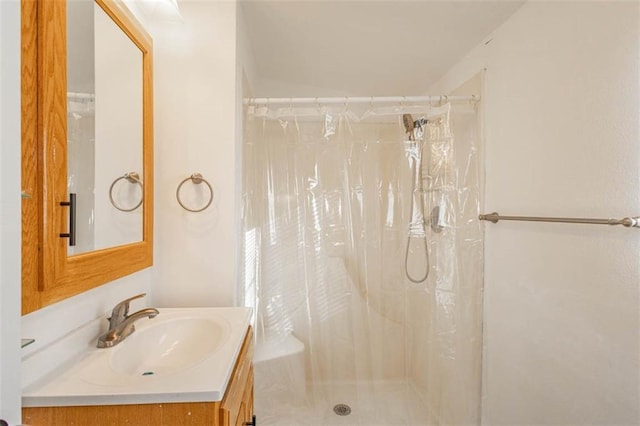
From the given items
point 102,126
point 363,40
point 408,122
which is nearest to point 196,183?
point 102,126

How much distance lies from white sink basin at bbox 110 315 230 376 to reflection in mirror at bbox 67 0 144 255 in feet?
1.12

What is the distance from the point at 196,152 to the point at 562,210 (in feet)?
5.32

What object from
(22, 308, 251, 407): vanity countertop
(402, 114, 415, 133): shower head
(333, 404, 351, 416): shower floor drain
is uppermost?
(402, 114, 415, 133): shower head

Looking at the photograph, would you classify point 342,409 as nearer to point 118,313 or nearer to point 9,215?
point 118,313

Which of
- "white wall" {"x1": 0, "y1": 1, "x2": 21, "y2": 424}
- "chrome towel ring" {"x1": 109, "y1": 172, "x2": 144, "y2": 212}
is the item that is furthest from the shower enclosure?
"white wall" {"x1": 0, "y1": 1, "x2": 21, "y2": 424}

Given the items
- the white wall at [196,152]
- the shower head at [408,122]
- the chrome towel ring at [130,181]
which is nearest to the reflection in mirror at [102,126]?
the chrome towel ring at [130,181]

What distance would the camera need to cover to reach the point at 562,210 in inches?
47.7

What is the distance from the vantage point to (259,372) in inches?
67.1

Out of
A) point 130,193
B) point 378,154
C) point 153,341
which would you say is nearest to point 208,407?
point 153,341

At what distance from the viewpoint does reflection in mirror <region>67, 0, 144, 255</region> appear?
861 mm

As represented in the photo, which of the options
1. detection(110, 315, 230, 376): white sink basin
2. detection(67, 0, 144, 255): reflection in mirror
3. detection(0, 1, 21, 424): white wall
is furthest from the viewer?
detection(110, 315, 230, 376): white sink basin

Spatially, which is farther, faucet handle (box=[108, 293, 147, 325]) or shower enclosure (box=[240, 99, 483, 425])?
shower enclosure (box=[240, 99, 483, 425])

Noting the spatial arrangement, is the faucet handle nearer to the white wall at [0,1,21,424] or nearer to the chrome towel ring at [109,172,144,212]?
the chrome towel ring at [109,172,144,212]

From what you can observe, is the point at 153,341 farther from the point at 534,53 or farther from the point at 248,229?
the point at 534,53
